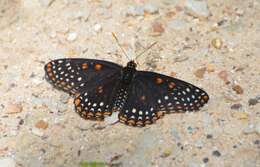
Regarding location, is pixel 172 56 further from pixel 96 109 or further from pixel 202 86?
pixel 96 109

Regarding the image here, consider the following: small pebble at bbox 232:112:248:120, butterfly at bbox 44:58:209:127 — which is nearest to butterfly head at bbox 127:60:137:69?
butterfly at bbox 44:58:209:127

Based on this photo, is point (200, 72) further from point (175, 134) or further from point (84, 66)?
point (84, 66)

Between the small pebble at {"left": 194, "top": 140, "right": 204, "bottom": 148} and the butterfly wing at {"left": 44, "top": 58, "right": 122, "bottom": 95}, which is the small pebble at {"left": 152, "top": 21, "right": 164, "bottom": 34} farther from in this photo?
the small pebble at {"left": 194, "top": 140, "right": 204, "bottom": 148}

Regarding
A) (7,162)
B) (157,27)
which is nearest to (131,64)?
(157,27)

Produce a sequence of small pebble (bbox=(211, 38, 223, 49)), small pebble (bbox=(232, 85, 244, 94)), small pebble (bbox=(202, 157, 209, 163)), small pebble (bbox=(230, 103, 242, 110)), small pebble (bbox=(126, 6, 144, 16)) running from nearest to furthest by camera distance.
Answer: small pebble (bbox=(202, 157, 209, 163)), small pebble (bbox=(230, 103, 242, 110)), small pebble (bbox=(232, 85, 244, 94)), small pebble (bbox=(211, 38, 223, 49)), small pebble (bbox=(126, 6, 144, 16))

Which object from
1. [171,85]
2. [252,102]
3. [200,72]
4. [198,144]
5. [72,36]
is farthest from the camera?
[72,36]

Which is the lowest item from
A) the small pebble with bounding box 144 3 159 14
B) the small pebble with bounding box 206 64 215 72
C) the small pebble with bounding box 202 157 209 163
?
the small pebble with bounding box 202 157 209 163
